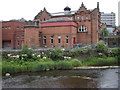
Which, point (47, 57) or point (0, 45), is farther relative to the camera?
point (0, 45)

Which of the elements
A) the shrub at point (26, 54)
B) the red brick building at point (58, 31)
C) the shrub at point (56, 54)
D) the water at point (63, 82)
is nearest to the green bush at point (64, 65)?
the shrub at point (56, 54)

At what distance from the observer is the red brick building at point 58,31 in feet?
105

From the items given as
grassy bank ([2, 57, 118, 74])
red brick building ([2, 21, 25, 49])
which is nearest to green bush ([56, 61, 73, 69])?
grassy bank ([2, 57, 118, 74])

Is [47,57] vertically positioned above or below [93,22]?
below

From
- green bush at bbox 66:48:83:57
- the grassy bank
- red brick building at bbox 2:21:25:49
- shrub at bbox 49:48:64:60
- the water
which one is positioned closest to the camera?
the water

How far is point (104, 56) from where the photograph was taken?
2473cm

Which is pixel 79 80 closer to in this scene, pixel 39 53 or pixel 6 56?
pixel 39 53

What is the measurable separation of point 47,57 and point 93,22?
54.0ft

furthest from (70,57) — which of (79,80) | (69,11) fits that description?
(69,11)

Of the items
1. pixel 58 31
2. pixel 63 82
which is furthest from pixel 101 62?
pixel 58 31

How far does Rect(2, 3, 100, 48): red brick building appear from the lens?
3189 cm

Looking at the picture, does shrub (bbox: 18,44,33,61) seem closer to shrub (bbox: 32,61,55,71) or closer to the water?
shrub (bbox: 32,61,55,71)

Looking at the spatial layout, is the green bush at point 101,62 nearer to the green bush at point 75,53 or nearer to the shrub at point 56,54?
the green bush at point 75,53

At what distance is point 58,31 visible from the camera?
106ft
